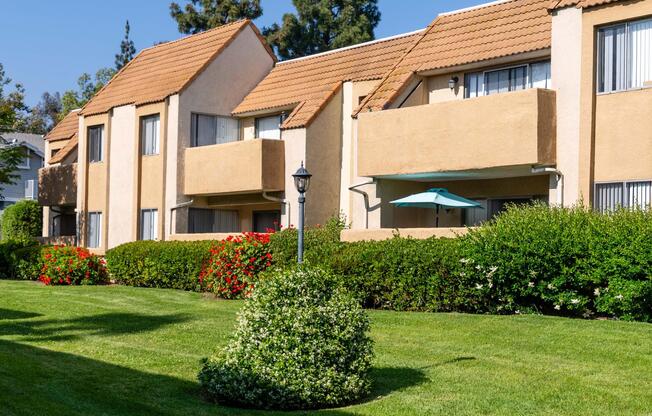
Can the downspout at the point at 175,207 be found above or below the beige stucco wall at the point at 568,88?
below

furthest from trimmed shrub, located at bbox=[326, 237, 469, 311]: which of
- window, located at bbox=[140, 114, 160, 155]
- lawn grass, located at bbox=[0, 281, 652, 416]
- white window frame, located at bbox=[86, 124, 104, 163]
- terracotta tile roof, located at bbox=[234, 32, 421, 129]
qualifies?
white window frame, located at bbox=[86, 124, 104, 163]

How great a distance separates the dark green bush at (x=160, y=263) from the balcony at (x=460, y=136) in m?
4.92

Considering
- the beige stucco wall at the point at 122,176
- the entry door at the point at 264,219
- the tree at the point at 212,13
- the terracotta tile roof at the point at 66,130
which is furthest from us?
the tree at the point at 212,13

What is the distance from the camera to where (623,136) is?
19578 millimetres

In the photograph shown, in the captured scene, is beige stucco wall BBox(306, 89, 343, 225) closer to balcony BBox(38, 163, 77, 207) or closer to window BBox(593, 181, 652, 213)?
window BBox(593, 181, 652, 213)

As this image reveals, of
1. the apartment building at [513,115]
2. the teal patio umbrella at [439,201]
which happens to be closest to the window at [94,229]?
the apartment building at [513,115]

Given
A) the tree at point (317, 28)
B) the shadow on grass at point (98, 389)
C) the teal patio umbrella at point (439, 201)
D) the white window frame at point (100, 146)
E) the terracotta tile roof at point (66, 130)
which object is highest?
the tree at point (317, 28)

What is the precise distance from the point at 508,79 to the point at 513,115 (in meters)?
3.26

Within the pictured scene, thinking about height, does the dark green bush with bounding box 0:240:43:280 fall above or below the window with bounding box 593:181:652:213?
below

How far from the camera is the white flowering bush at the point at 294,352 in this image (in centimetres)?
1085

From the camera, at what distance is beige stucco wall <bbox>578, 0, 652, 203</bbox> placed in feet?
63.6

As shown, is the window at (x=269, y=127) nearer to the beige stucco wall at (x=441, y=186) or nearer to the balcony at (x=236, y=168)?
the balcony at (x=236, y=168)

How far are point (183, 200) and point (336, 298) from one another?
2037 cm

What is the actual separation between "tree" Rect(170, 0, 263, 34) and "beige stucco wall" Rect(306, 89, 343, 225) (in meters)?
27.5
